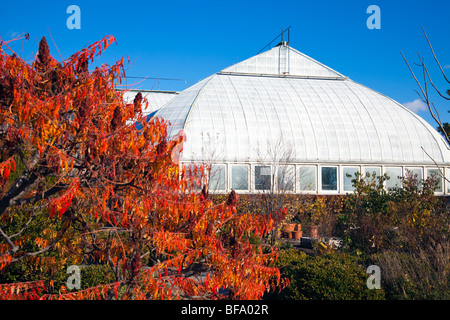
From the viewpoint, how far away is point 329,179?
23.5 m

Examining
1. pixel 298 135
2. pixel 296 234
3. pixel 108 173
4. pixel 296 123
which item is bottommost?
pixel 296 234

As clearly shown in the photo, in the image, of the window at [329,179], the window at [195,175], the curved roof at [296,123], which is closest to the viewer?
the window at [195,175]

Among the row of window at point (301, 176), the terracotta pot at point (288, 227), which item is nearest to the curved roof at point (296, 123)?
the row of window at point (301, 176)

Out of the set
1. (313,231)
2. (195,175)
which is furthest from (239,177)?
(195,175)

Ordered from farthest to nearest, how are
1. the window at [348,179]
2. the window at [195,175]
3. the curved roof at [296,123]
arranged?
the window at [348,179]
the curved roof at [296,123]
the window at [195,175]

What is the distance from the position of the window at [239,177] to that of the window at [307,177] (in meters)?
3.19

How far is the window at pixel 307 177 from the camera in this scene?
23.0 m

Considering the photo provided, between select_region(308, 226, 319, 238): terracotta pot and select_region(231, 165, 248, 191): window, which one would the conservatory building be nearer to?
select_region(231, 165, 248, 191): window

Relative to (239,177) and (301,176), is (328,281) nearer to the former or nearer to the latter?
(239,177)

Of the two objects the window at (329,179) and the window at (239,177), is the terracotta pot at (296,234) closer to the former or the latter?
the window at (239,177)

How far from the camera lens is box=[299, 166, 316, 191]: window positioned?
23.0 meters

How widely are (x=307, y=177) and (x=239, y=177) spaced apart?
399 centimetres

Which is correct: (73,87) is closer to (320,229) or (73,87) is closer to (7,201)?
(7,201)
